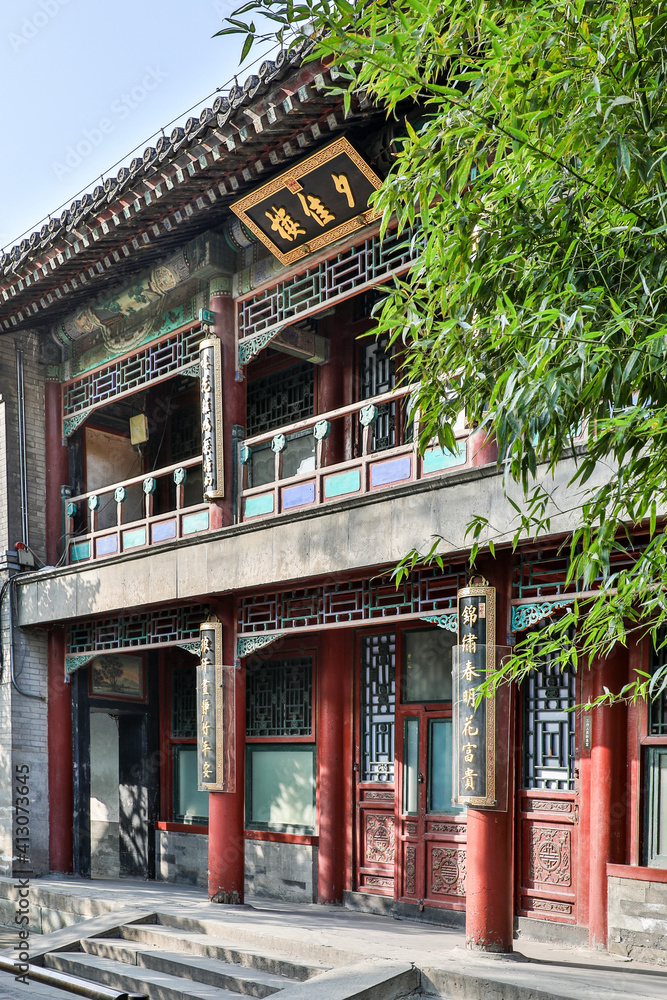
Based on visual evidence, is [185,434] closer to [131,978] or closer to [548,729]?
[548,729]

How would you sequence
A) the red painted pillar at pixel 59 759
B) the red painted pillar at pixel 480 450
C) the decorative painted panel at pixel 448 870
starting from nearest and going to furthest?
the red painted pillar at pixel 480 450 < the decorative painted panel at pixel 448 870 < the red painted pillar at pixel 59 759

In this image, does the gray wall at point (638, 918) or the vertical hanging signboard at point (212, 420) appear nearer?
the gray wall at point (638, 918)

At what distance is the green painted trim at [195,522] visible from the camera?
8719 mm

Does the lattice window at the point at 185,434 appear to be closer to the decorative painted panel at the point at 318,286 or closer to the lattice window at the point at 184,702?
the lattice window at the point at 184,702

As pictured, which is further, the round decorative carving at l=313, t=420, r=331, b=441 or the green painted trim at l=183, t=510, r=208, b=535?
the green painted trim at l=183, t=510, r=208, b=535

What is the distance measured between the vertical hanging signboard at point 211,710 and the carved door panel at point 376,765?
1283mm

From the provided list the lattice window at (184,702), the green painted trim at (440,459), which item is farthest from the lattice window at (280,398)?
the green painted trim at (440,459)

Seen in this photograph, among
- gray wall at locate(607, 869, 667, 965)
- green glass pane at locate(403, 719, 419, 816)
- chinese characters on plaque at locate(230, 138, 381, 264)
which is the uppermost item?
chinese characters on plaque at locate(230, 138, 381, 264)

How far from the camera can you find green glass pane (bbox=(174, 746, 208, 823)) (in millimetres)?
10633

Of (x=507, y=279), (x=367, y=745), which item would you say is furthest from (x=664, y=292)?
(x=367, y=745)

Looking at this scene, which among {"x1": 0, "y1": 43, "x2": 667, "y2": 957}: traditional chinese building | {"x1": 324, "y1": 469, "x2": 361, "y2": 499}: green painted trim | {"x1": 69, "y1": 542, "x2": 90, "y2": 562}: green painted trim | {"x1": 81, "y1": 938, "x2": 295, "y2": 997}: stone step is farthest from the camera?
{"x1": 69, "y1": 542, "x2": 90, "y2": 562}: green painted trim

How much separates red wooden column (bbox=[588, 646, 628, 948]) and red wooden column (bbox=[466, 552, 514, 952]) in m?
0.86

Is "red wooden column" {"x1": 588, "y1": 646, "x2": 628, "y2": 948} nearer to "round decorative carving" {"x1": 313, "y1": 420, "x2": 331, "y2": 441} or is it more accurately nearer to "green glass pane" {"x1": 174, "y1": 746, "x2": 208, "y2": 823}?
"round decorative carving" {"x1": 313, "y1": 420, "x2": 331, "y2": 441}

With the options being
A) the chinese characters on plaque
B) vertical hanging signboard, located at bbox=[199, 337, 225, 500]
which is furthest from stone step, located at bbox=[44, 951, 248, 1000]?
the chinese characters on plaque
